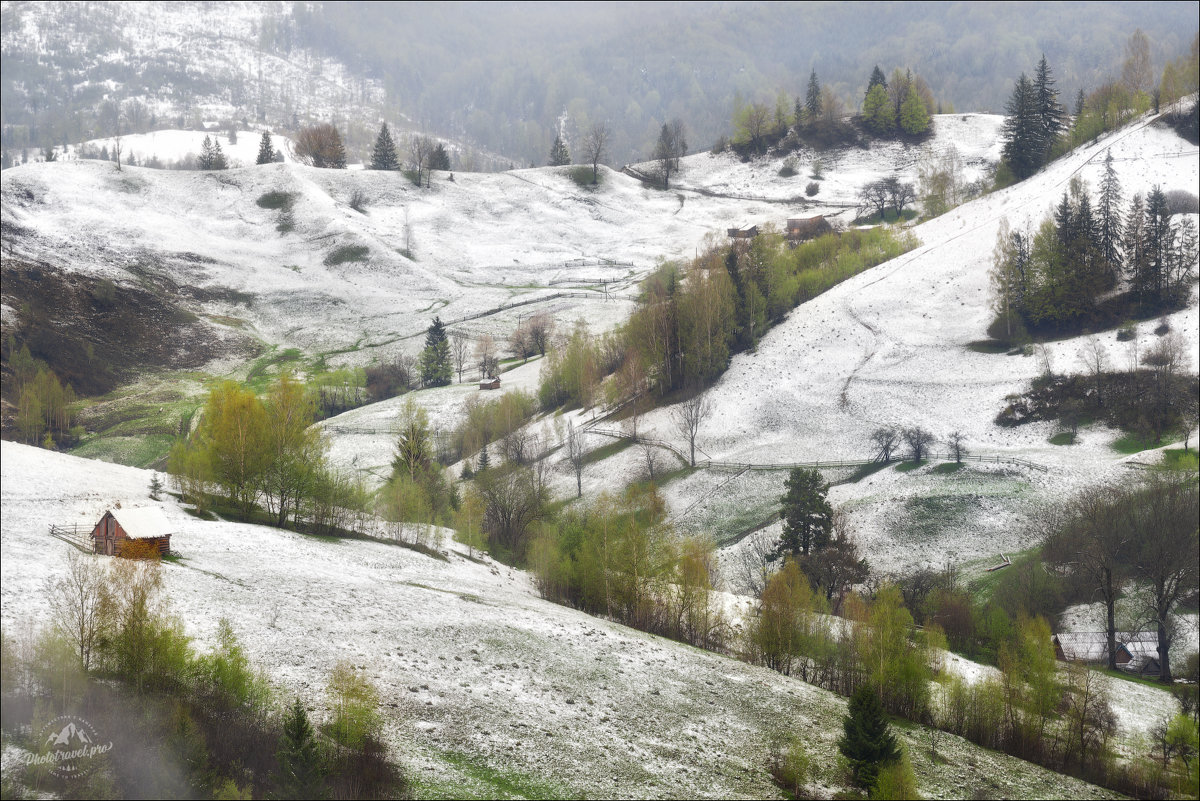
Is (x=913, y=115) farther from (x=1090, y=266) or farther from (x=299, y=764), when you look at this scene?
(x=299, y=764)

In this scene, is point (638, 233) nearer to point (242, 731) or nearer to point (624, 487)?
point (624, 487)

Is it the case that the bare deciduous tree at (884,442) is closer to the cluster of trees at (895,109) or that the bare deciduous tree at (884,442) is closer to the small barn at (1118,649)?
the small barn at (1118,649)

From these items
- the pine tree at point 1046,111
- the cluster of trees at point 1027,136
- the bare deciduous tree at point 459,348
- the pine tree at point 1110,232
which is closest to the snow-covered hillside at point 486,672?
the pine tree at point 1110,232

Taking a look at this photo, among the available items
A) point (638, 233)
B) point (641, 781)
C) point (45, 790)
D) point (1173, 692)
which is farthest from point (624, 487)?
point (638, 233)

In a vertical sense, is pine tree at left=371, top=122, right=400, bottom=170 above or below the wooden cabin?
above

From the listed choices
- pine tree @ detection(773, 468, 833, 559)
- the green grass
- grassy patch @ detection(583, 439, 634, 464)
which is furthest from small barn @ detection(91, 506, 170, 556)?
grassy patch @ detection(583, 439, 634, 464)

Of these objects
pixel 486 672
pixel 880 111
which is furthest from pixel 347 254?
pixel 486 672

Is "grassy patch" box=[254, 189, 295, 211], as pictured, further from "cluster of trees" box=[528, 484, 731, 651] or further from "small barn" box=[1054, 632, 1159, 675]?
"small barn" box=[1054, 632, 1159, 675]
